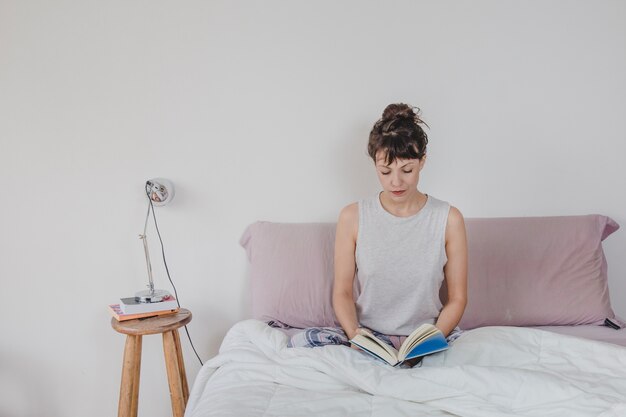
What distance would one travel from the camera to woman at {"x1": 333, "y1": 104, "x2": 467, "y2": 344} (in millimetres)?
1434

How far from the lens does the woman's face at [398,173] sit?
1.40 m

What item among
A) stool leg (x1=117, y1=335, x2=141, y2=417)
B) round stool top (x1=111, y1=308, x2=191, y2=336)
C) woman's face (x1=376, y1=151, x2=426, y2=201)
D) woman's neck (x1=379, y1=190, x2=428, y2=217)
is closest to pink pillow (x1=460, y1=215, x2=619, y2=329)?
woman's neck (x1=379, y1=190, x2=428, y2=217)

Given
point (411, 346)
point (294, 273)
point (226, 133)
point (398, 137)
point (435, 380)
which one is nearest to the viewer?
point (435, 380)

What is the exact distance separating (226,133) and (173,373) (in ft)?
2.86

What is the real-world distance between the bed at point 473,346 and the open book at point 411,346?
3cm

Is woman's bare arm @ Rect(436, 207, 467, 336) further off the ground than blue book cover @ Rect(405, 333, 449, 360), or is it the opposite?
woman's bare arm @ Rect(436, 207, 467, 336)

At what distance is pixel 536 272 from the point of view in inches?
66.1

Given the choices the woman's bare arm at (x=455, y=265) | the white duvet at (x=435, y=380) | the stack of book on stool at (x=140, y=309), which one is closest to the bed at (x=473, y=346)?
the white duvet at (x=435, y=380)

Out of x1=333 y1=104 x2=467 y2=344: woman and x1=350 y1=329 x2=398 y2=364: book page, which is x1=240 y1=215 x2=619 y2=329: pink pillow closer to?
x1=333 y1=104 x2=467 y2=344: woman

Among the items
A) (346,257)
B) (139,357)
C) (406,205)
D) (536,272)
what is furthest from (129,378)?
(536,272)

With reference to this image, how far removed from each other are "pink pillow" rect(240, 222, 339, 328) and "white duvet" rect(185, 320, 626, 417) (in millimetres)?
290

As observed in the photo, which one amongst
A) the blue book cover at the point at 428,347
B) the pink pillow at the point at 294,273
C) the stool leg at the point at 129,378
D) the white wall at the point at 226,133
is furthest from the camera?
the white wall at the point at 226,133

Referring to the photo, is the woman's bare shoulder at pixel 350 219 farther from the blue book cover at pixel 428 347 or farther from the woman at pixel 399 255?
the blue book cover at pixel 428 347

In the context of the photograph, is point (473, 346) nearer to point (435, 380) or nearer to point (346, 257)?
point (435, 380)
